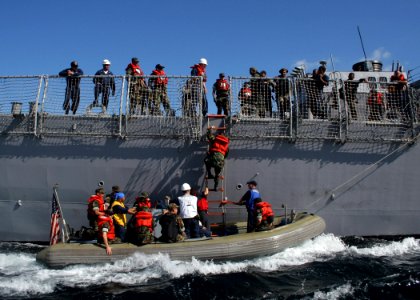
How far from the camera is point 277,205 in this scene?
11.4m

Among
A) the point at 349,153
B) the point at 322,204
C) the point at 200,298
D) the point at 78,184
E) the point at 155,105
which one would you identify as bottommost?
the point at 200,298

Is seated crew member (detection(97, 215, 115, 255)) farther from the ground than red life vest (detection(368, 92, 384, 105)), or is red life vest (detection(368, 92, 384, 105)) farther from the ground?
red life vest (detection(368, 92, 384, 105))

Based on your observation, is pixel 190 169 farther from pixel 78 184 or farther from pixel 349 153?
pixel 349 153

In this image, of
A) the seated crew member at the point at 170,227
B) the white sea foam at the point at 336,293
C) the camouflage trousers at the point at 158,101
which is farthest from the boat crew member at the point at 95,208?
the white sea foam at the point at 336,293

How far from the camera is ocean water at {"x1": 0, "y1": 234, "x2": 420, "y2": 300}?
7168 millimetres

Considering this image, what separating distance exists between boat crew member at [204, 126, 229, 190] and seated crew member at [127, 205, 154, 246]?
2281mm

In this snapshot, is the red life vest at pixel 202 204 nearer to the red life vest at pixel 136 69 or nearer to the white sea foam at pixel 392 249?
the white sea foam at pixel 392 249

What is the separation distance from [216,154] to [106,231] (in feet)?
11.1

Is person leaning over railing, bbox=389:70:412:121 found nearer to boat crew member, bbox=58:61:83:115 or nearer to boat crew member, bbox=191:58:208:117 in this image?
boat crew member, bbox=191:58:208:117

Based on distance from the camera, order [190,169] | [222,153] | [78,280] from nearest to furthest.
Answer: [78,280] → [222,153] → [190,169]

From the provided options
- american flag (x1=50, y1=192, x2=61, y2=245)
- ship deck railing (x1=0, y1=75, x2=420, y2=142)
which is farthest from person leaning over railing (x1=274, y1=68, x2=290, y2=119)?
american flag (x1=50, y1=192, x2=61, y2=245)

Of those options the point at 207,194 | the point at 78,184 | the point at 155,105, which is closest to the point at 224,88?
the point at 155,105

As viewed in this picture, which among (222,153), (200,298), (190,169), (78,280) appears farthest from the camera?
(190,169)

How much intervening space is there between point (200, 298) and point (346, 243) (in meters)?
5.61
